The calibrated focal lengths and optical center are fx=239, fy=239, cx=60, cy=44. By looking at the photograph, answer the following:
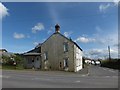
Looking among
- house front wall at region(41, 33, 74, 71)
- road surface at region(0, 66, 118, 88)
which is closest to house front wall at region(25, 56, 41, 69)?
house front wall at region(41, 33, 74, 71)

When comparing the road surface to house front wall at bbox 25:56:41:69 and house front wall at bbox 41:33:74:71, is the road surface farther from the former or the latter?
house front wall at bbox 25:56:41:69

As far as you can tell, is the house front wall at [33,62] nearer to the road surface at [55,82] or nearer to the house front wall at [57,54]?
the house front wall at [57,54]

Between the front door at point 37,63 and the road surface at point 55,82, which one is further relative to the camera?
the front door at point 37,63

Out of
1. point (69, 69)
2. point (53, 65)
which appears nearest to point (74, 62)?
point (69, 69)

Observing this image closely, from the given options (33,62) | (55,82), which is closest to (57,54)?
(33,62)

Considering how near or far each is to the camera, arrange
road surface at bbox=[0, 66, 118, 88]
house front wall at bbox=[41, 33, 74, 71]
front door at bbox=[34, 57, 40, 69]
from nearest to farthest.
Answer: road surface at bbox=[0, 66, 118, 88]
house front wall at bbox=[41, 33, 74, 71]
front door at bbox=[34, 57, 40, 69]

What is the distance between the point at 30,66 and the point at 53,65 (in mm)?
5887

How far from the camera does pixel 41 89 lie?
15.0 m

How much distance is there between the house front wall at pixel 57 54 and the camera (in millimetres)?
45469

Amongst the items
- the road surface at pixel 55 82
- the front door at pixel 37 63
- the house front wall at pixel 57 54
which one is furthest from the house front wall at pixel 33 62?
the road surface at pixel 55 82

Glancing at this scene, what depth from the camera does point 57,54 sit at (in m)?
46.8

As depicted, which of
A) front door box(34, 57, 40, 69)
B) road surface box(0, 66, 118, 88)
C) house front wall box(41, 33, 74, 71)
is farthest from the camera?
front door box(34, 57, 40, 69)

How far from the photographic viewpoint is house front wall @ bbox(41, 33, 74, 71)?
45469 millimetres

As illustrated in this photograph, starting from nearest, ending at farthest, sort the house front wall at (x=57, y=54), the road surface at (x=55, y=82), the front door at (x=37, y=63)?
1. the road surface at (x=55, y=82)
2. the house front wall at (x=57, y=54)
3. the front door at (x=37, y=63)
